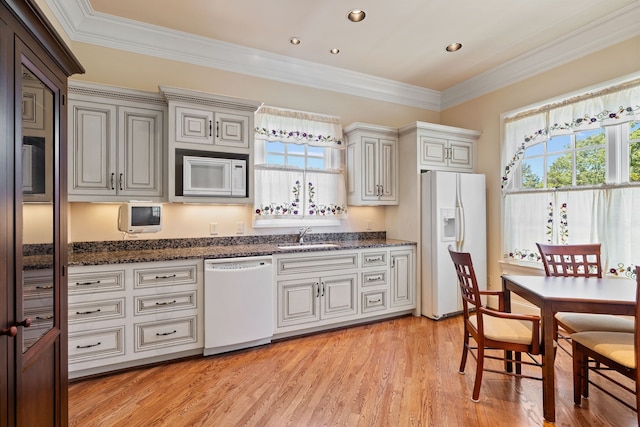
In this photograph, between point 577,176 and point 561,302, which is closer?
point 561,302

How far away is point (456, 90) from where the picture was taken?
14.7 feet

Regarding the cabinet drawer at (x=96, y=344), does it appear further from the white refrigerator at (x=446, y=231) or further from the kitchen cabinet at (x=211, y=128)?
the white refrigerator at (x=446, y=231)

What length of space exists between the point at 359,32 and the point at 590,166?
8.62 ft

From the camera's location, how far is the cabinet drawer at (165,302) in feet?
8.32

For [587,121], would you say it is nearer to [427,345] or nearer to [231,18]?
[427,345]

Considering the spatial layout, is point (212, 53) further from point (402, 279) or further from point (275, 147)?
point (402, 279)

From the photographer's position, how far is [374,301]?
362cm

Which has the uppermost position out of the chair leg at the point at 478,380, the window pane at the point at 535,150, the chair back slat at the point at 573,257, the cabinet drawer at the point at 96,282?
the window pane at the point at 535,150

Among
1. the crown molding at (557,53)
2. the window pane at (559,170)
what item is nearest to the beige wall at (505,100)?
the crown molding at (557,53)

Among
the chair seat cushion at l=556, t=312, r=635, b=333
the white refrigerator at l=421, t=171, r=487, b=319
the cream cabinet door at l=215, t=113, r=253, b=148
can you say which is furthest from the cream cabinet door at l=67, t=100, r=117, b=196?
the chair seat cushion at l=556, t=312, r=635, b=333

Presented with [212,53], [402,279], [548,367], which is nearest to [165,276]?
[212,53]

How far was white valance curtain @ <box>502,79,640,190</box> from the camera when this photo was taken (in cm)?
285

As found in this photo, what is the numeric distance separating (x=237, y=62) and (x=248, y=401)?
3229 mm

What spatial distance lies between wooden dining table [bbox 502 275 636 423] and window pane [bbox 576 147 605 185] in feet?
4.42
